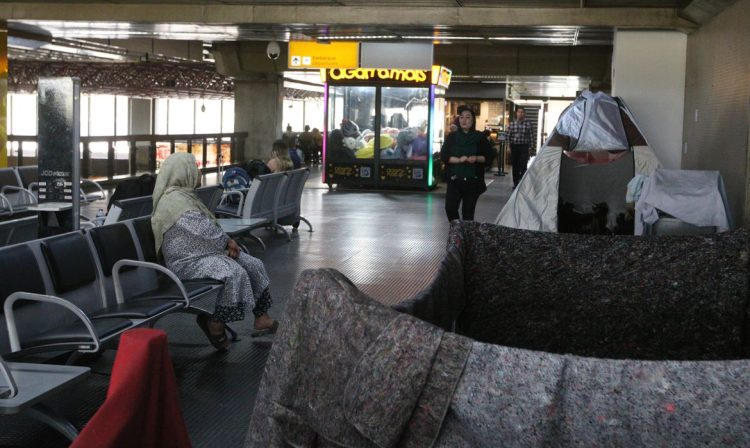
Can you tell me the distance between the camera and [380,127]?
69.5 ft

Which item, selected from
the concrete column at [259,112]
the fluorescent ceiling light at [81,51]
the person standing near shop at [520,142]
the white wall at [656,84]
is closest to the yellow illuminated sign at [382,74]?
the person standing near shop at [520,142]

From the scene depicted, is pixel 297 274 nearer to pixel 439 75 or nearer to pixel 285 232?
pixel 285 232

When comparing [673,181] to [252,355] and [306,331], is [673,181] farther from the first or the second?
[306,331]

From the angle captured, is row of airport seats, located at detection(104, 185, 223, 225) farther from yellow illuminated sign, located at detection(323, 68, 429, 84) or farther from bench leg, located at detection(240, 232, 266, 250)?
yellow illuminated sign, located at detection(323, 68, 429, 84)

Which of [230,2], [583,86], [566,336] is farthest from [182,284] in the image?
[583,86]

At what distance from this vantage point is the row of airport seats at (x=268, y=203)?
38.9 feet

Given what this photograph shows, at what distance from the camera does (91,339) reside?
16.5 ft

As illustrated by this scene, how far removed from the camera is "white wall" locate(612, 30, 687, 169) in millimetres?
12820

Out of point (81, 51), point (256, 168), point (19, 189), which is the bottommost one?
point (19, 189)

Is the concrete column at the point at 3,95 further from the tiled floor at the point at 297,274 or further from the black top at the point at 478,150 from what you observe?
the black top at the point at 478,150

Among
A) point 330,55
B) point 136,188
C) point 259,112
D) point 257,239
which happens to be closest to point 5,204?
point 136,188

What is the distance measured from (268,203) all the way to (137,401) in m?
10.4

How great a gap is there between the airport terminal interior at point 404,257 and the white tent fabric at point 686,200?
0.06ft

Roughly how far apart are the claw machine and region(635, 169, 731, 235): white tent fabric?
12.6 m
